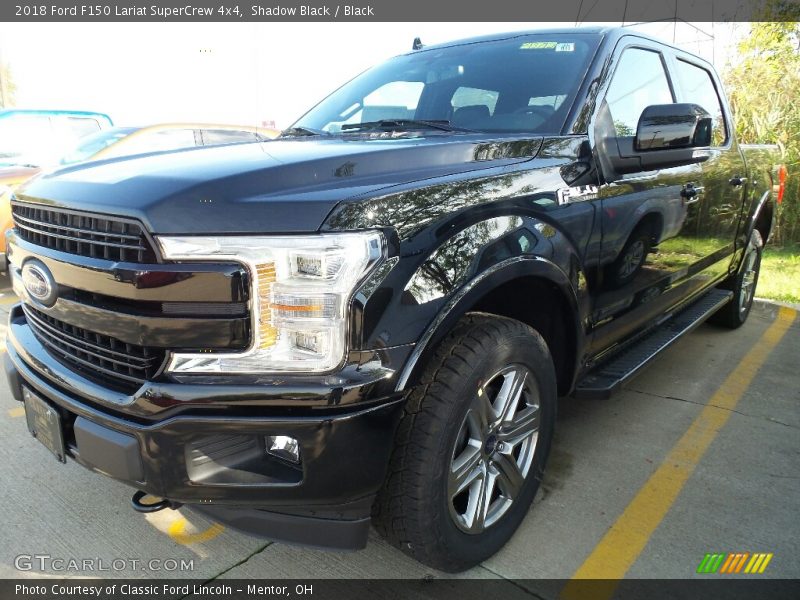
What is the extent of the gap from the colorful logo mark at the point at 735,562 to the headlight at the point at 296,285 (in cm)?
162

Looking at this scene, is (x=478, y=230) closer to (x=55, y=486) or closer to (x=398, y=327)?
(x=398, y=327)

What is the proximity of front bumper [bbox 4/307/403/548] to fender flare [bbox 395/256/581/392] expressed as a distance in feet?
0.46

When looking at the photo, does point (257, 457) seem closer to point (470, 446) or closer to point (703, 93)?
point (470, 446)

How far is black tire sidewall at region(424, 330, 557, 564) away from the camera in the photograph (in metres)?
1.79

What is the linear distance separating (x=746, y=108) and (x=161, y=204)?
368 inches

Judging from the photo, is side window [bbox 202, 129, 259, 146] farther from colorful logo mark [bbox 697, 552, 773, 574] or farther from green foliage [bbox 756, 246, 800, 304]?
colorful logo mark [bbox 697, 552, 773, 574]

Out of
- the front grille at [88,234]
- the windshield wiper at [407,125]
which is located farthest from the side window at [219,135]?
the front grille at [88,234]

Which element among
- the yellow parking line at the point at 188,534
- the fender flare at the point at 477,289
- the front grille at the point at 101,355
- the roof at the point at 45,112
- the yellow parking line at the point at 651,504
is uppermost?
the roof at the point at 45,112

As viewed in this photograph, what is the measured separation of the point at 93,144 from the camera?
6664mm

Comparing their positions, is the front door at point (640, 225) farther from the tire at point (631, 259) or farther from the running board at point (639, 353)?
the running board at point (639, 353)

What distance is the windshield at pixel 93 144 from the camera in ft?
21.2

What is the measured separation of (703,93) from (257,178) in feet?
11.0

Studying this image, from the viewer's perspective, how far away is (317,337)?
1524mm

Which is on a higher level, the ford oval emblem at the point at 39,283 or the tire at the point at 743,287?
the ford oval emblem at the point at 39,283
